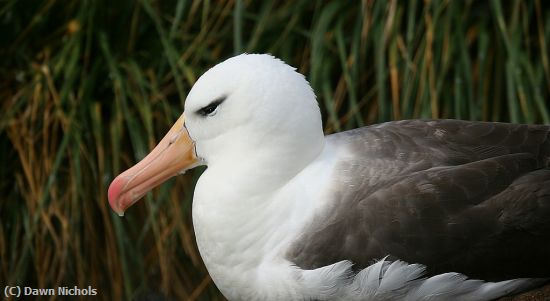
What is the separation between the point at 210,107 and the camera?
135 inches

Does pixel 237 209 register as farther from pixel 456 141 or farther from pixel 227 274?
pixel 456 141

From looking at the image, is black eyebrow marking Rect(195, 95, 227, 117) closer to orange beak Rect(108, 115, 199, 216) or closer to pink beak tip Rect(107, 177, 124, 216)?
orange beak Rect(108, 115, 199, 216)

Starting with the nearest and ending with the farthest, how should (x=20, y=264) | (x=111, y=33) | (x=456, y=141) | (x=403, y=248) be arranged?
(x=403, y=248) → (x=456, y=141) → (x=20, y=264) → (x=111, y=33)

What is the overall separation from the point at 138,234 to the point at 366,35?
1626mm

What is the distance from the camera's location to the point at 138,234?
496cm

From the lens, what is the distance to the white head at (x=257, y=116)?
132 inches

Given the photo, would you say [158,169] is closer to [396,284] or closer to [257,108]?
[257,108]

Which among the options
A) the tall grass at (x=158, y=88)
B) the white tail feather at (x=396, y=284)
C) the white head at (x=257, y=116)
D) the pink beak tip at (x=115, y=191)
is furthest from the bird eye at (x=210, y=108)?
the tall grass at (x=158, y=88)

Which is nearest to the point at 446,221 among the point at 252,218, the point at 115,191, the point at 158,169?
the point at 252,218

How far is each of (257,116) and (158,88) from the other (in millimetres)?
1710

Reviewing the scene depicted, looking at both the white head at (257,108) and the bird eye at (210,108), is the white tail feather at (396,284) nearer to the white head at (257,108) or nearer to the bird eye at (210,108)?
the white head at (257,108)

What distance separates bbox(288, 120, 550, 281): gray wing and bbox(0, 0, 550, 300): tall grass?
1247mm

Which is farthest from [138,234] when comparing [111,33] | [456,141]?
[456,141]

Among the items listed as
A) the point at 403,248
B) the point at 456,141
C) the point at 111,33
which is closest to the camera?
the point at 403,248
